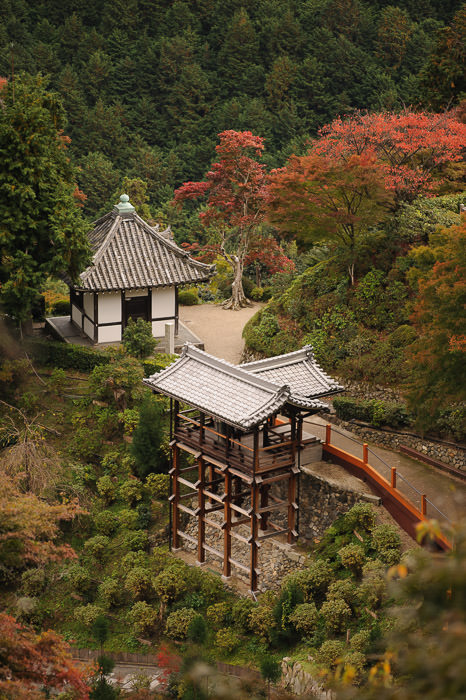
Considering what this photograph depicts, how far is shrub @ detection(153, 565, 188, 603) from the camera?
2545 cm

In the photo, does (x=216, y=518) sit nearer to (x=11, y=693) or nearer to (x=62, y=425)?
(x=62, y=425)

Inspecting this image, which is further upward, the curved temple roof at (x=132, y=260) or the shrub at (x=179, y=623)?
the curved temple roof at (x=132, y=260)

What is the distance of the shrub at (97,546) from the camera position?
Result: 92.0 feet

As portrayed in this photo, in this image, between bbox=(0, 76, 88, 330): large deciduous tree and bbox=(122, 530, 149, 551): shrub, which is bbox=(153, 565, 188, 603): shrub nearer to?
bbox=(122, 530, 149, 551): shrub

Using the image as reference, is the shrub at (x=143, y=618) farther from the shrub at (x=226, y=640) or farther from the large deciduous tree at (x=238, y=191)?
the large deciduous tree at (x=238, y=191)

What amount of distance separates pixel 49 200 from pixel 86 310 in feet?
19.8

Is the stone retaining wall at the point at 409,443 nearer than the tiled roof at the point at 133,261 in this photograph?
Yes

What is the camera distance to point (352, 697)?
913cm

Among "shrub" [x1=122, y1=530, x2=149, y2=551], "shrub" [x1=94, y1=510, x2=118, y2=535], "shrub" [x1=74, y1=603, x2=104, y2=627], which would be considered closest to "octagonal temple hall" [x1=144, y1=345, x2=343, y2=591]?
"shrub" [x1=122, y1=530, x2=149, y2=551]

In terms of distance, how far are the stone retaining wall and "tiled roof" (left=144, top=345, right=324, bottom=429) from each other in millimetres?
5633

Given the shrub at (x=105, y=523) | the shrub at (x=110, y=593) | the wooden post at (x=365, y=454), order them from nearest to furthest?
the shrub at (x=110, y=593)
the wooden post at (x=365, y=454)
the shrub at (x=105, y=523)

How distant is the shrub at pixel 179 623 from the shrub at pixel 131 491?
236 inches

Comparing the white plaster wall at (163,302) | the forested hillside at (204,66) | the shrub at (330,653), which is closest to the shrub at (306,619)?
the shrub at (330,653)

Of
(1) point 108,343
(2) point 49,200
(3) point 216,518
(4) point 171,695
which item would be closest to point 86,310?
(1) point 108,343
